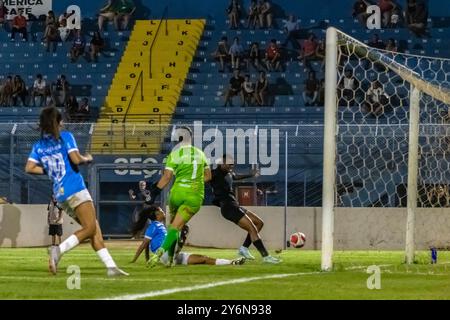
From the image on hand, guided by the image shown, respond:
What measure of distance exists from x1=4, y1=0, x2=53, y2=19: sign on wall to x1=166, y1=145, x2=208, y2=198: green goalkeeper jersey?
2378 cm

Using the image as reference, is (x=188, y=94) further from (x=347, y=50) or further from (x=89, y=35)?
(x=347, y=50)

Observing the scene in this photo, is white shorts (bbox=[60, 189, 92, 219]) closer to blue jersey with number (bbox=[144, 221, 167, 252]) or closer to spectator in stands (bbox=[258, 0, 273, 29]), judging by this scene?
blue jersey with number (bbox=[144, 221, 167, 252])

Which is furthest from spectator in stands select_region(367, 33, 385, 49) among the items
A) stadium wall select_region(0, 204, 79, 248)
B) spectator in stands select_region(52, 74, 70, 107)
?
stadium wall select_region(0, 204, 79, 248)

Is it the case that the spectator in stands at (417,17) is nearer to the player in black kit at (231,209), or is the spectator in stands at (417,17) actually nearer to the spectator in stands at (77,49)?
the spectator in stands at (77,49)

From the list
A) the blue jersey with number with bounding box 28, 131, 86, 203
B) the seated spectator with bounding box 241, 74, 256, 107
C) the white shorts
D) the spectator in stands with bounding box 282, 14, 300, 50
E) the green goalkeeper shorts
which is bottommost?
the green goalkeeper shorts

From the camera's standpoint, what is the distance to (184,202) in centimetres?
1554

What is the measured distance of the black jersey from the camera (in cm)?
1747

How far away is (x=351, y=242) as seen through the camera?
84.1 feet

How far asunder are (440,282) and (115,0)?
26.4 meters

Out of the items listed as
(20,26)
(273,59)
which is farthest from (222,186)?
(20,26)

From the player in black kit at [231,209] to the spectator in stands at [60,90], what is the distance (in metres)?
17.4

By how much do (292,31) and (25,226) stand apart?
11.8 meters
